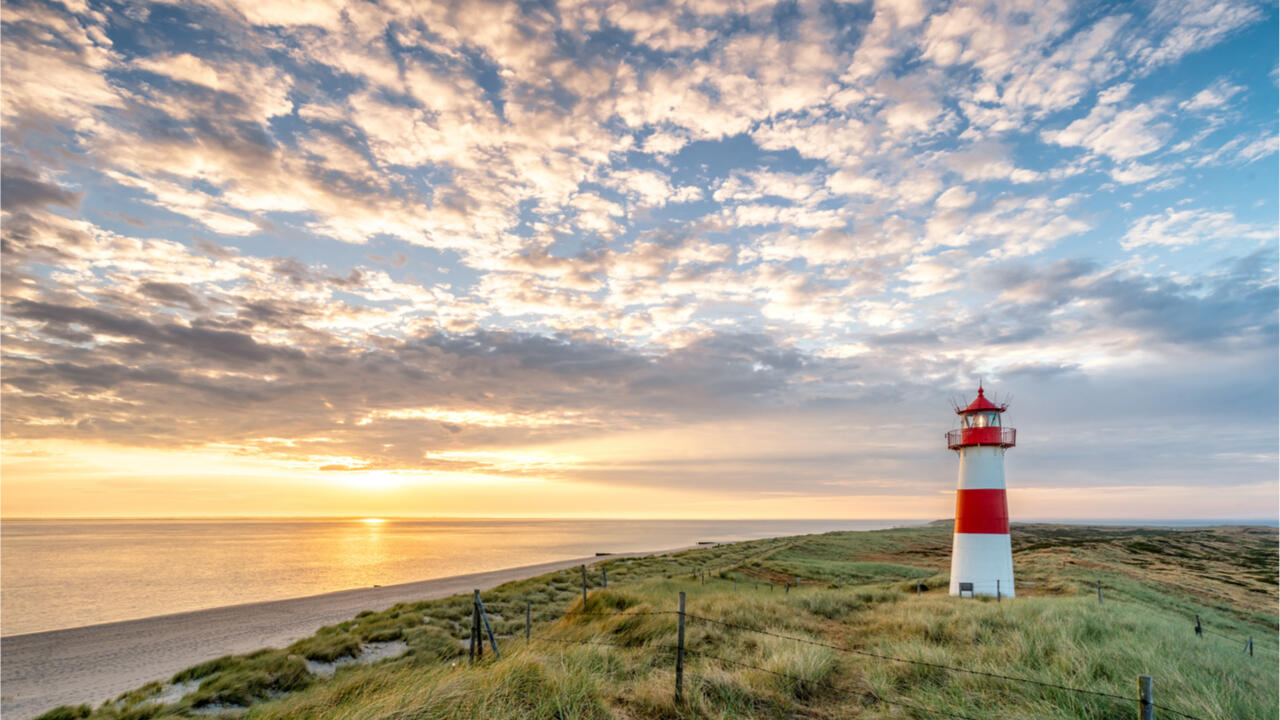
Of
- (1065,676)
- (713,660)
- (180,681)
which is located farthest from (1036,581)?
(180,681)

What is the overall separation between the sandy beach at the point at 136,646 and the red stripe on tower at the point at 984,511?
80.8 ft

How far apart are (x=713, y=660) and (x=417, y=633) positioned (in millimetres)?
13877

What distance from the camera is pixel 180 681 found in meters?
15.6

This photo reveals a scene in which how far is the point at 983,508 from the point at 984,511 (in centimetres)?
10

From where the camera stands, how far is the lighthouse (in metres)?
19.9

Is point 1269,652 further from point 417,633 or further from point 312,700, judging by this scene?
point 417,633

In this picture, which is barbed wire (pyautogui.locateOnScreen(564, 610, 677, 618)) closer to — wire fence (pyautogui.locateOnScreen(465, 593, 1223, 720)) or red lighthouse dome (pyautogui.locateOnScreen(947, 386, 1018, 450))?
wire fence (pyautogui.locateOnScreen(465, 593, 1223, 720))

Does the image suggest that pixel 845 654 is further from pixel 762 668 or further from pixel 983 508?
pixel 983 508

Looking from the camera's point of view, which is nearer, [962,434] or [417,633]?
[417,633]

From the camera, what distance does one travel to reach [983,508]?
2009 cm

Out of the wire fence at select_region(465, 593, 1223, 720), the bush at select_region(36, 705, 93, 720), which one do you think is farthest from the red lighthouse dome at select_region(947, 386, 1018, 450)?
the bush at select_region(36, 705, 93, 720)

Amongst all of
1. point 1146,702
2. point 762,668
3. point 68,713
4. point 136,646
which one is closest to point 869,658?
point 762,668

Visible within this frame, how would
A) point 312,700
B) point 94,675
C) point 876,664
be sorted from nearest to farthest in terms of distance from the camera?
point 312,700 → point 876,664 → point 94,675

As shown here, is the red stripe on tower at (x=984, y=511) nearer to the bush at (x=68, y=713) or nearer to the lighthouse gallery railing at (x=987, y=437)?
the lighthouse gallery railing at (x=987, y=437)
